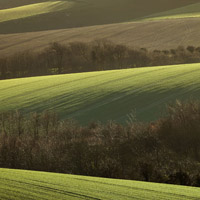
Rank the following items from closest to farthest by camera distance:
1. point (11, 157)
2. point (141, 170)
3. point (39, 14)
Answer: point (141, 170)
point (11, 157)
point (39, 14)

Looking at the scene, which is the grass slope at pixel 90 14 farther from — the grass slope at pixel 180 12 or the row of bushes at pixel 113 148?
the row of bushes at pixel 113 148

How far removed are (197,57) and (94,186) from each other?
3239 cm

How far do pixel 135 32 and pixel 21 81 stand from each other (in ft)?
102

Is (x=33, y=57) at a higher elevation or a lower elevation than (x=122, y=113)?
higher

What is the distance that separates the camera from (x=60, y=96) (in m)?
29.3

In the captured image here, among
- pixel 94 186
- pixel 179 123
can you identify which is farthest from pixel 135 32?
pixel 94 186

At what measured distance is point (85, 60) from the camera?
4297 centimetres

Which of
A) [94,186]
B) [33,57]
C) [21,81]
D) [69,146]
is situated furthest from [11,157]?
[33,57]

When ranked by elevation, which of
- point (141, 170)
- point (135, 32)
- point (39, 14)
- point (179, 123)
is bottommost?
point (141, 170)

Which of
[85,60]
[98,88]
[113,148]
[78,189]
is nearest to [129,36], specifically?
[85,60]

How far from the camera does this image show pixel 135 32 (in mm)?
63844

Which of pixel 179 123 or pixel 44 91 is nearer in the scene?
pixel 179 123

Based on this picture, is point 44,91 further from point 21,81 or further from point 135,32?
point 135,32

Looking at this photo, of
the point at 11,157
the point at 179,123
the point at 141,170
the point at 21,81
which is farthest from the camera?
the point at 21,81
